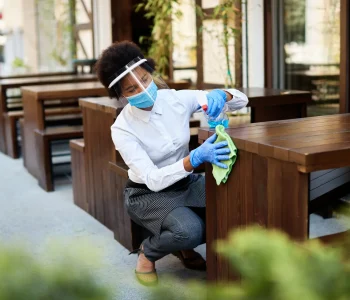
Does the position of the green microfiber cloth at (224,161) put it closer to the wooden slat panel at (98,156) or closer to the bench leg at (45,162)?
the wooden slat panel at (98,156)

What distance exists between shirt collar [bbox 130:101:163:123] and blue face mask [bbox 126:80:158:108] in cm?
6

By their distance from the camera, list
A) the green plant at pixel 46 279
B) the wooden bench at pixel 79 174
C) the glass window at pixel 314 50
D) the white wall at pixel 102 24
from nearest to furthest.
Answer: the green plant at pixel 46 279
the wooden bench at pixel 79 174
the glass window at pixel 314 50
the white wall at pixel 102 24

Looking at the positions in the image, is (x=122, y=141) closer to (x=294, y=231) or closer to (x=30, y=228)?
(x=294, y=231)

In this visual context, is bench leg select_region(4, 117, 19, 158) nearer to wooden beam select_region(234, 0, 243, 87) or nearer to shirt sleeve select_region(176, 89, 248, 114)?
wooden beam select_region(234, 0, 243, 87)

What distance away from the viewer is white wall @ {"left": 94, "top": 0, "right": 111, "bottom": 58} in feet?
25.7

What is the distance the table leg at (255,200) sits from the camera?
7.14ft

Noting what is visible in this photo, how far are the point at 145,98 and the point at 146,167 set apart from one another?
0.29 meters

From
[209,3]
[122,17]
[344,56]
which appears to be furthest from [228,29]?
[122,17]

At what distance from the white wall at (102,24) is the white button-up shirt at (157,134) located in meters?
4.97

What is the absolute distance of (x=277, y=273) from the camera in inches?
27.8

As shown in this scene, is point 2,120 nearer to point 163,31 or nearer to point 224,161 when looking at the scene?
point 163,31

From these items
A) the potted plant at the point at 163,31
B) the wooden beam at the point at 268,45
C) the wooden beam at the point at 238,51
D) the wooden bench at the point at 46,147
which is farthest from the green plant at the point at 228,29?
the wooden bench at the point at 46,147

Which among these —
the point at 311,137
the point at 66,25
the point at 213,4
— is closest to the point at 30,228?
the point at 311,137

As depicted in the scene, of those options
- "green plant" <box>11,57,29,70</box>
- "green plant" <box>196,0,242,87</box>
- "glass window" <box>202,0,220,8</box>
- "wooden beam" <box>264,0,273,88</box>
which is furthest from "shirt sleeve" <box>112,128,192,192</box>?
"green plant" <box>11,57,29,70</box>
